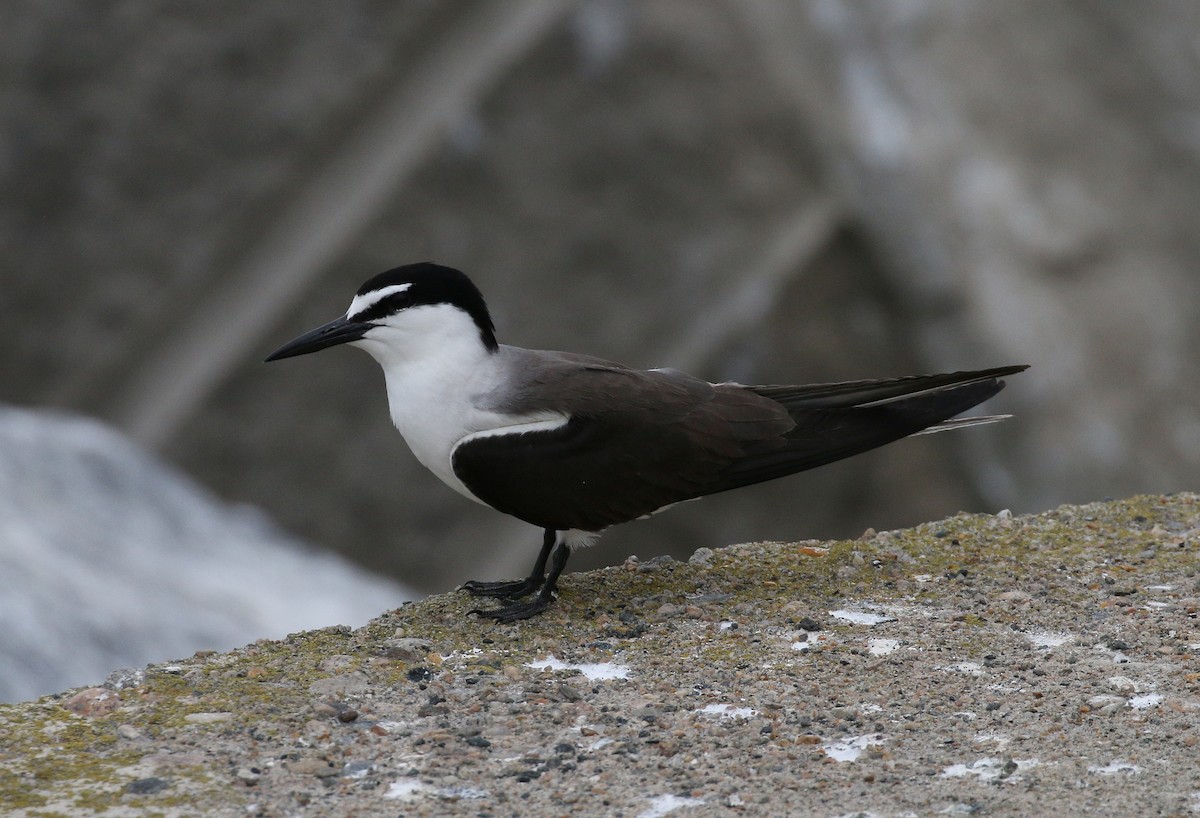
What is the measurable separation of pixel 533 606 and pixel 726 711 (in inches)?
33.3

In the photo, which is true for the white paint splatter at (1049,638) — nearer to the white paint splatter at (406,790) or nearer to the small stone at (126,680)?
the white paint splatter at (406,790)

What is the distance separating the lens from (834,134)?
21.9 ft

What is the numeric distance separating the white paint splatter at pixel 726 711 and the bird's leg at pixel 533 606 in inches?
30.5

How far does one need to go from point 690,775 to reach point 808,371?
381cm

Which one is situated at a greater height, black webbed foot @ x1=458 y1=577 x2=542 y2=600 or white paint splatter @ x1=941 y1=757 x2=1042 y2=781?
black webbed foot @ x1=458 y1=577 x2=542 y2=600

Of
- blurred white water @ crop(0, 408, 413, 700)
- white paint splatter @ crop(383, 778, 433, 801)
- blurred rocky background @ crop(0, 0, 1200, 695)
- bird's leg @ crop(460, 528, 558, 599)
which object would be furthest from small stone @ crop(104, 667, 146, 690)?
blurred rocky background @ crop(0, 0, 1200, 695)

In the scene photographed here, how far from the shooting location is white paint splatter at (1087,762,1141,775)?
2.89 m

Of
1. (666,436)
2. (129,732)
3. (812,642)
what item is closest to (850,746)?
(812,642)

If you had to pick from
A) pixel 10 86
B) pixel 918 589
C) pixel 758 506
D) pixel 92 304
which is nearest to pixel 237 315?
pixel 92 304

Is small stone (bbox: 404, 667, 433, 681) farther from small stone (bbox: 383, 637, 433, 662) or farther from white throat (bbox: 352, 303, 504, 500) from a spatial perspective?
white throat (bbox: 352, 303, 504, 500)

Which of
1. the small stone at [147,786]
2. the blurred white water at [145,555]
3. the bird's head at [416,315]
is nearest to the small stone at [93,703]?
the small stone at [147,786]

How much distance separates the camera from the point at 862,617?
3.86 metres

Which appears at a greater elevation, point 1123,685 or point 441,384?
point 441,384

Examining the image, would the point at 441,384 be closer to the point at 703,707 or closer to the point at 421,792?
the point at 703,707
